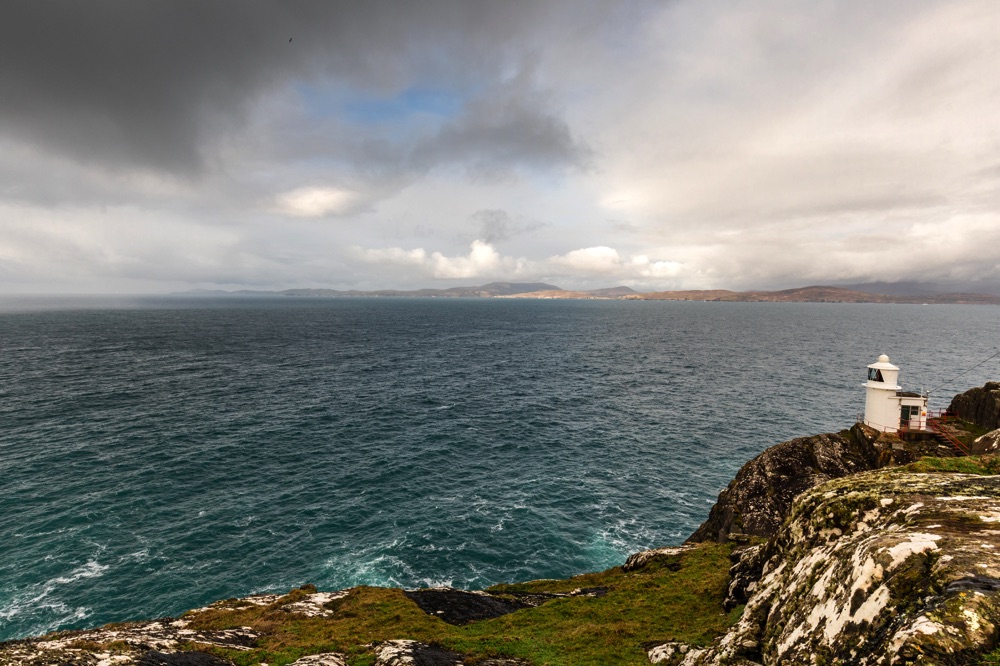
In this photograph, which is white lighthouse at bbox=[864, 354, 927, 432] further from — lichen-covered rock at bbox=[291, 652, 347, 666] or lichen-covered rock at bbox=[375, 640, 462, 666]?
lichen-covered rock at bbox=[291, 652, 347, 666]

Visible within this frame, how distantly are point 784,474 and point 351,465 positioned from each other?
4907 cm

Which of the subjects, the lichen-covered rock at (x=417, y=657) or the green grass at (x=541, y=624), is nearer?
the lichen-covered rock at (x=417, y=657)

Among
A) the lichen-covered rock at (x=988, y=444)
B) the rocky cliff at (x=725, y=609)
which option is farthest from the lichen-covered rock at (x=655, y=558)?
Answer: the lichen-covered rock at (x=988, y=444)

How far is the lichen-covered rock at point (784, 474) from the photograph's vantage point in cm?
3722

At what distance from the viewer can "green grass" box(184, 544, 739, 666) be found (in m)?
19.6

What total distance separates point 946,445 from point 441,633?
47.3 meters

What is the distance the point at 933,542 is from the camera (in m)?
11.1

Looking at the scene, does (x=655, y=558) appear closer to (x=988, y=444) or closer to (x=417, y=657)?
(x=417, y=657)

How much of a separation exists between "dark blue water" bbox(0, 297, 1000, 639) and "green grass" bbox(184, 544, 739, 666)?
11.6m

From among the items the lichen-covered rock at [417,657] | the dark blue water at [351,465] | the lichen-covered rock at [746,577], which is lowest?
the dark blue water at [351,465]

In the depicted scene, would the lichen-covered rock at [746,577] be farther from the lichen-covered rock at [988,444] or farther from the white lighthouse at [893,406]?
the white lighthouse at [893,406]

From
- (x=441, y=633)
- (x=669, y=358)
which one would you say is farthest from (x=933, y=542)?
(x=669, y=358)

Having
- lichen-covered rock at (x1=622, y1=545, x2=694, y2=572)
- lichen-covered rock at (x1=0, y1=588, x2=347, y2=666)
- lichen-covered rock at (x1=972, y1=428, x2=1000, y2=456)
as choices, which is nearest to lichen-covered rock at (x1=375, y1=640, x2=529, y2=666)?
lichen-covered rock at (x1=0, y1=588, x2=347, y2=666)

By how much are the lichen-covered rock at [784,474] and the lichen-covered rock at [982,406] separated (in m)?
10.8
